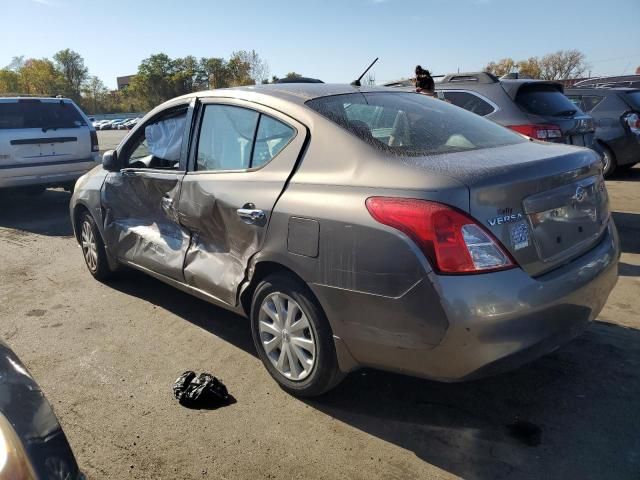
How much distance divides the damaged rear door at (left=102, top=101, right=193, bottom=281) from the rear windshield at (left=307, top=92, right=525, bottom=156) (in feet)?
4.19

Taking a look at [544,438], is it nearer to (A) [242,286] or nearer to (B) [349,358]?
(B) [349,358]

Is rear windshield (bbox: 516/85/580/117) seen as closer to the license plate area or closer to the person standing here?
the person standing

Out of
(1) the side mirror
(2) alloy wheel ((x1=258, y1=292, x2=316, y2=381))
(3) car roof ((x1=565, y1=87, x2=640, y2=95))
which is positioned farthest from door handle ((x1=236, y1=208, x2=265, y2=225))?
(3) car roof ((x1=565, y1=87, x2=640, y2=95))

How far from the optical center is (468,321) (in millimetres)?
2230

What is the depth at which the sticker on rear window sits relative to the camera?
2357 millimetres

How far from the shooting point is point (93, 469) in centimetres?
253

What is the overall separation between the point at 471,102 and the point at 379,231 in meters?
5.04

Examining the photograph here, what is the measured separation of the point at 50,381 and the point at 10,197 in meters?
8.64

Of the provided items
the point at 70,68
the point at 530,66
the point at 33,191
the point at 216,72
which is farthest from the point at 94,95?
the point at 33,191

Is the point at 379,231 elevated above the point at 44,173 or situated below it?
above

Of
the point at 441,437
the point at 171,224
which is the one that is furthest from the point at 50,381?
the point at 441,437

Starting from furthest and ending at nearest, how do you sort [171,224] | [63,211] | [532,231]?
1. [63,211]
2. [171,224]
3. [532,231]

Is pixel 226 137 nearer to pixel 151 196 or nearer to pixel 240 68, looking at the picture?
pixel 151 196

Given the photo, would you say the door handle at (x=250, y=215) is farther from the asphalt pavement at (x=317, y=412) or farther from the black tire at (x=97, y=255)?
the black tire at (x=97, y=255)
